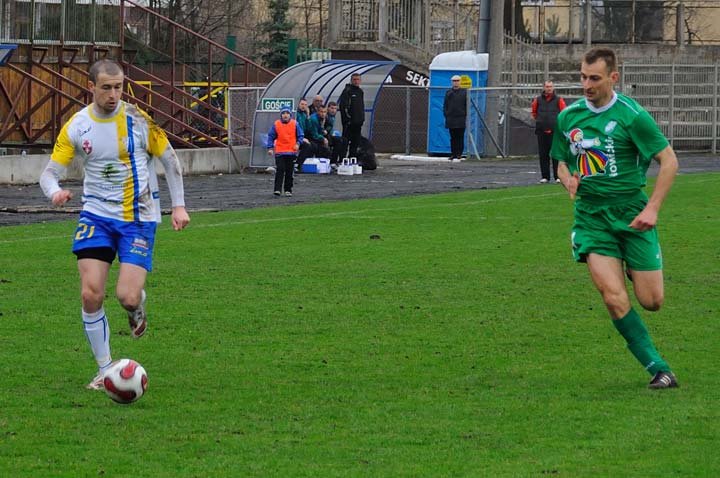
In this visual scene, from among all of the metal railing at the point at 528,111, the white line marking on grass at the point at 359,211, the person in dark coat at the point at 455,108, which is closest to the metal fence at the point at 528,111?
the metal railing at the point at 528,111

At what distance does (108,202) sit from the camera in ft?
28.2

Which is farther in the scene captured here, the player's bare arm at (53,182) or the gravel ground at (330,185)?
the gravel ground at (330,185)

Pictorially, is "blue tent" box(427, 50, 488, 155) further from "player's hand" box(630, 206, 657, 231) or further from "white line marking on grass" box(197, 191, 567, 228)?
"player's hand" box(630, 206, 657, 231)

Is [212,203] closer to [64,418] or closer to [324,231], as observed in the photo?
[324,231]

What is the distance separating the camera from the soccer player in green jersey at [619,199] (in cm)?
859

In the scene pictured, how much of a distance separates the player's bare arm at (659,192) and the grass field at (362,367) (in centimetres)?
96

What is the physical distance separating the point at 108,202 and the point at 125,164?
24 centimetres

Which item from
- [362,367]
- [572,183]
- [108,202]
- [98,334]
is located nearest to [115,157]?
[108,202]

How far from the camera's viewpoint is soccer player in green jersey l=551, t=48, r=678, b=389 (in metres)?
8.59

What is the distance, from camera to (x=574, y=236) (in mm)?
8820

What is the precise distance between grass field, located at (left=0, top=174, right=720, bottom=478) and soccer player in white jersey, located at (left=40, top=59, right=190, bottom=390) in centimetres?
57

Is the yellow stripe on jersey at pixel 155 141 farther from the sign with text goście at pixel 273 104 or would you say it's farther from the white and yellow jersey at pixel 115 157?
the sign with text goście at pixel 273 104

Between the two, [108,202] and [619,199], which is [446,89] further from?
[108,202]

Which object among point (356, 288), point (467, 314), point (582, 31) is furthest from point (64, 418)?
point (582, 31)
